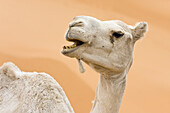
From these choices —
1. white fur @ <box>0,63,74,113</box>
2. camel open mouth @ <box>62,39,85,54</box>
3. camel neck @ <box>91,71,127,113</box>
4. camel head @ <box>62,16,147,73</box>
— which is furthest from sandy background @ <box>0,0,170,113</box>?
camel open mouth @ <box>62,39,85,54</box>

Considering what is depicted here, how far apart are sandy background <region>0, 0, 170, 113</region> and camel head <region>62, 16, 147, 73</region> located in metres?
5.25

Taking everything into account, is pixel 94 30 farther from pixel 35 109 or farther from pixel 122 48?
pixel 35 109

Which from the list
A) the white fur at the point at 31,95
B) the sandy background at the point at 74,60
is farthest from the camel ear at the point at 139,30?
the sandy background at the point at 74,60

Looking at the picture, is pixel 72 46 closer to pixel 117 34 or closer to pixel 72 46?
pixel 72 46

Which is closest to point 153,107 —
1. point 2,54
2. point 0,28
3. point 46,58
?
point 46,58

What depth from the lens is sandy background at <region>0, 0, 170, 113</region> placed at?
8625 mm

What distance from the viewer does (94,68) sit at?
95.0 inches

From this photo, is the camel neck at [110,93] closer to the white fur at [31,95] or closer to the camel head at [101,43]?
the camel head at [101,43]

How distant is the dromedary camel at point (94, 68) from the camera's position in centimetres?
226

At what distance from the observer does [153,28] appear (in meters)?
11.7

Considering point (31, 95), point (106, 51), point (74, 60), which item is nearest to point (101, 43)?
point (106, 51)

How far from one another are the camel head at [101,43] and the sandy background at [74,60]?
5.25 metres

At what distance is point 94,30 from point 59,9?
31.6 ft

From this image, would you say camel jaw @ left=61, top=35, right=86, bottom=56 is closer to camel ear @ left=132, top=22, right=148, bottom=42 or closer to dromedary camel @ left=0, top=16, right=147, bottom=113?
dromedary camel @ left=0, top=16, right=147, bottom=113
